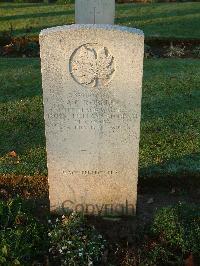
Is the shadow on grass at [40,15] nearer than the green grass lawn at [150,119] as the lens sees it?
No

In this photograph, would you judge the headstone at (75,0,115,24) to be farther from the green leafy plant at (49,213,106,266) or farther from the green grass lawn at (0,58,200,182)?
the green leafy plant at (49,213,106,266)

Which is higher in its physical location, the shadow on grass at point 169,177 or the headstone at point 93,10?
the headstone at point 93,10

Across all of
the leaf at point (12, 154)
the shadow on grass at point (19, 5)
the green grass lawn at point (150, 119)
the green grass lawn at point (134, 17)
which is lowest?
the leaf at point (12, 154)

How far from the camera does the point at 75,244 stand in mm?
4809

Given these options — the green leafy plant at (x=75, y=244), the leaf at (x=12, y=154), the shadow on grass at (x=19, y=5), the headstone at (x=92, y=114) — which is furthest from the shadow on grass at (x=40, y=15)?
the green leafy plant at (x=75, y=244)

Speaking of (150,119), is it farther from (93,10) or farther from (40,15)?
(40,15)

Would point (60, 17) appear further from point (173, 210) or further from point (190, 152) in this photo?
point (173, 210)

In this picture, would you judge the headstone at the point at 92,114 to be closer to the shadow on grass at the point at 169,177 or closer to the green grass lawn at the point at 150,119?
the shadow on grass at the point at 169,177

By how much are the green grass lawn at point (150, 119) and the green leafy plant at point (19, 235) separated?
3.78 feet

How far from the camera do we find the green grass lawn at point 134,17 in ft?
45.8

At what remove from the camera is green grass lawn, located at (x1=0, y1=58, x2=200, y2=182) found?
6.52 m

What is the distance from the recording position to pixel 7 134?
748cm

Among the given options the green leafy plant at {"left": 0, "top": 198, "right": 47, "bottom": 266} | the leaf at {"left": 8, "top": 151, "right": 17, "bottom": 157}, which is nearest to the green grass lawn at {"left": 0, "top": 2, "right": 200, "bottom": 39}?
the leaf at {"left": 8, "top": 151, "right": 17, "bottom": 157}

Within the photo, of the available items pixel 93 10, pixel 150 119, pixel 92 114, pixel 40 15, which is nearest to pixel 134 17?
pixel 40 15
